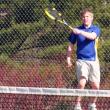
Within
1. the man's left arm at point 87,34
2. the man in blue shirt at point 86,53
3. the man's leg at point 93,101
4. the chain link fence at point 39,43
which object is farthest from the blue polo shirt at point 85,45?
the chain link fence at point 39,43

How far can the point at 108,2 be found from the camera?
7.92 metres

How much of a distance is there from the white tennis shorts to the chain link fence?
1043mm

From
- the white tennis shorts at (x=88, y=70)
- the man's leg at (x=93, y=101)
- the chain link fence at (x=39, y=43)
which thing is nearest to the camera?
the man's leg at (x=93, y=101)

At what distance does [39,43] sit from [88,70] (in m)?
1.74

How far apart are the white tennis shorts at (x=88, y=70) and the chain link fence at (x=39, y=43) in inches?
41.0

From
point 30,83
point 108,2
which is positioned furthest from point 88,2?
point 30,83

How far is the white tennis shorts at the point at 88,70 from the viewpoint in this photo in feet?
20.4

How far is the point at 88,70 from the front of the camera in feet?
20.7

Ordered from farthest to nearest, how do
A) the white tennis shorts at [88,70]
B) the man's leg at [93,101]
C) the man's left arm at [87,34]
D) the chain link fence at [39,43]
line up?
the chain link fence at [39,43]
the white tennis shorts at [88,70]
the man's leg at [93,101]
the man's left arm at [87,34]

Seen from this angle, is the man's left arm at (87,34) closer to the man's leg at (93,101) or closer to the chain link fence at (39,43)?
the man's leg at (93,101)

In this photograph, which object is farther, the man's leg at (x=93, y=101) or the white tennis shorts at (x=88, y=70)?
the white tennis shorts at (x=88, y=70)

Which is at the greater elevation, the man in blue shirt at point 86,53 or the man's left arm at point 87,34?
the man's left arm at point 87,34

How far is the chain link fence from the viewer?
24.3ft

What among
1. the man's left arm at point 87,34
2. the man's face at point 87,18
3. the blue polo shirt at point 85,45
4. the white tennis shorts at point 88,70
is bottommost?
the white tennis shorts at point 88,70
